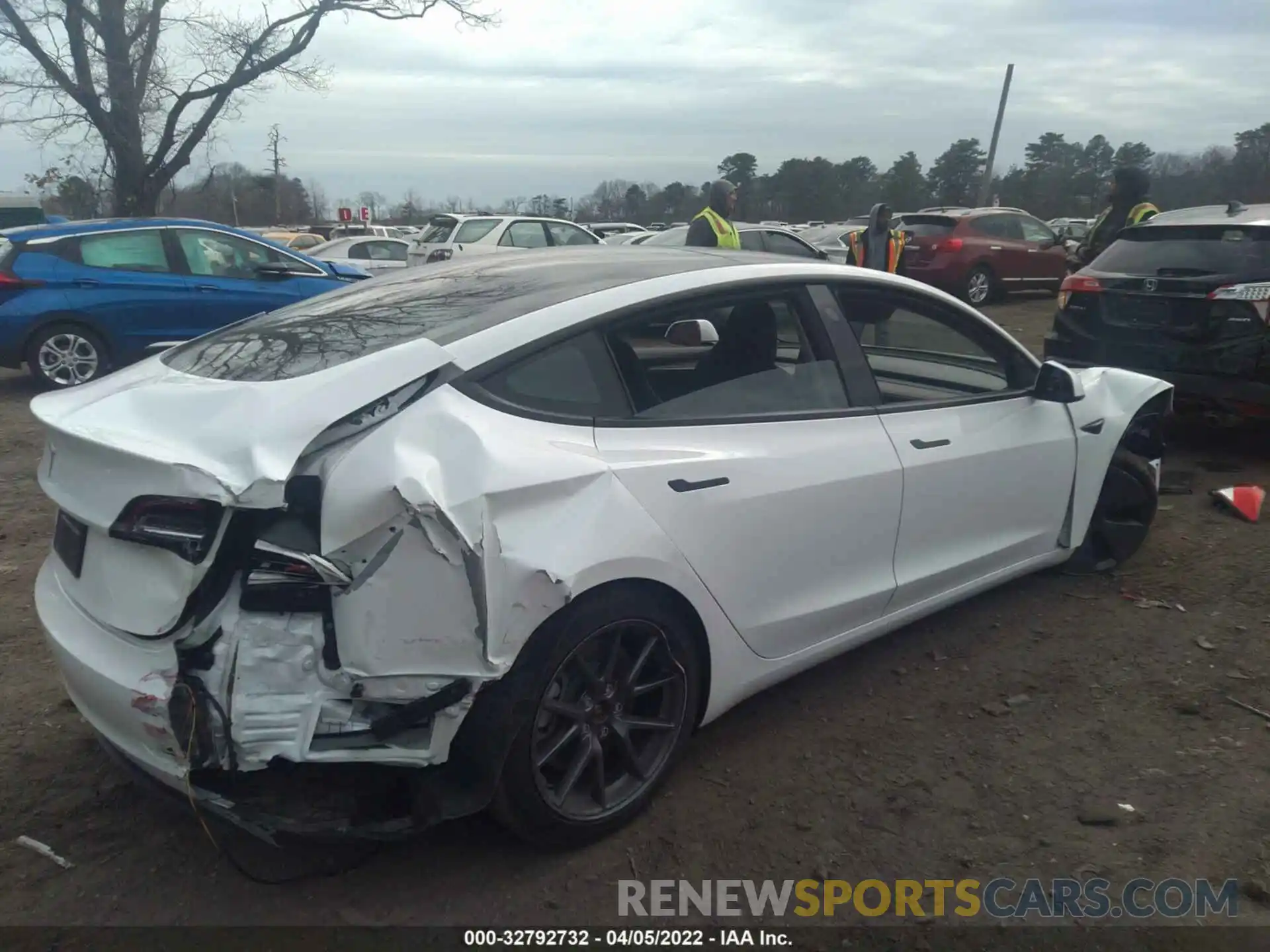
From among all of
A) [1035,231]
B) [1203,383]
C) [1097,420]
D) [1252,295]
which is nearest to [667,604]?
[1097,420]

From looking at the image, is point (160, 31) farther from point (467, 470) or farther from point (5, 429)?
point (467, 470)

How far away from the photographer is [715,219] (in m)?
7.44

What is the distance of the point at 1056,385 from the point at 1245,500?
2.41m

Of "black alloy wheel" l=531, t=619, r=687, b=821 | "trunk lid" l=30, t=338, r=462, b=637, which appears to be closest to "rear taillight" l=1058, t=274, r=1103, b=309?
"black alloy wheel" l=531, t=619, r=687, b=821

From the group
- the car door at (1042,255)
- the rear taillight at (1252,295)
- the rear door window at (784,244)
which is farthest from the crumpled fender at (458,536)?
the car door at (1042,255)

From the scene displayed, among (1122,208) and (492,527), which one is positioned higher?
(1122,208)

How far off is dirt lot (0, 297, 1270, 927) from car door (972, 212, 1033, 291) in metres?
13.2

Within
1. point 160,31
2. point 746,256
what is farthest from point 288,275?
point 160,31

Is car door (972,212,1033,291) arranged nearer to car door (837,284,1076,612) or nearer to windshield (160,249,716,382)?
car door (837,284,1076,612)

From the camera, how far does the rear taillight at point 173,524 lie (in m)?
2.12

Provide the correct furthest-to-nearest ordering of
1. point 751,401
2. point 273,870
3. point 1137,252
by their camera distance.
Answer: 1. point 1137,252
2. point 751,401
3. point 273,870

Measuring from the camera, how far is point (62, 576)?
2623 millimetres

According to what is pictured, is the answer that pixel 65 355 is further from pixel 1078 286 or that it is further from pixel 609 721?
pixel 1078 286

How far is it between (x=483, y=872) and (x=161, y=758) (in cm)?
89
